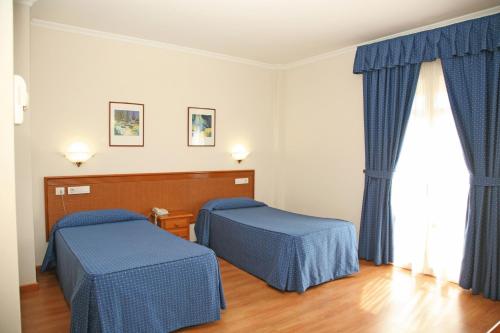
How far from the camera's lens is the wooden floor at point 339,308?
271cm

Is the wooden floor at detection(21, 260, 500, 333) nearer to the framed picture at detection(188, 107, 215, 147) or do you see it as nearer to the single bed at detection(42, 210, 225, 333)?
the single bed at detection(42, 210, 225, 333)

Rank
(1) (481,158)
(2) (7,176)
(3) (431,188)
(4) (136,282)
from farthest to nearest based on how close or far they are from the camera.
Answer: (3) (431,188), (1) (481,158), (4) (136,282), (2) (7,176)

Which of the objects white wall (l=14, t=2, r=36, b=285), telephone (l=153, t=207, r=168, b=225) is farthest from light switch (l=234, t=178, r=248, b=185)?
white wall (l=14, t=2, r=36, b=285)

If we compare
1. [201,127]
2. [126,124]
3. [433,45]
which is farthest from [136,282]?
[433,45]

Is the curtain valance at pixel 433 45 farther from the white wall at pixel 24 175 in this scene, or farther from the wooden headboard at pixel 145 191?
the white wall at pixel 24 175

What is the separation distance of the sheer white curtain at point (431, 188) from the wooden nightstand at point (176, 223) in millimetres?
2386

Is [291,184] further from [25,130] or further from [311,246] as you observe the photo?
[25,130]

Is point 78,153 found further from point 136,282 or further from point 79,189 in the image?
point 136,282

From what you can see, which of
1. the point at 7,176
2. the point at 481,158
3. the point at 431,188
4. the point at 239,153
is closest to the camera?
the point at 7,176

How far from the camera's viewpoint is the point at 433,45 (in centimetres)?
353

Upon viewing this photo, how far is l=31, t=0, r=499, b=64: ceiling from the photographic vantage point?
317 centimetres

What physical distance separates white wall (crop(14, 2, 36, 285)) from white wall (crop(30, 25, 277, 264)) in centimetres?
46

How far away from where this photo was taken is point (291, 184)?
539 cm

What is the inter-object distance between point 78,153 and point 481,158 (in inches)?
153
